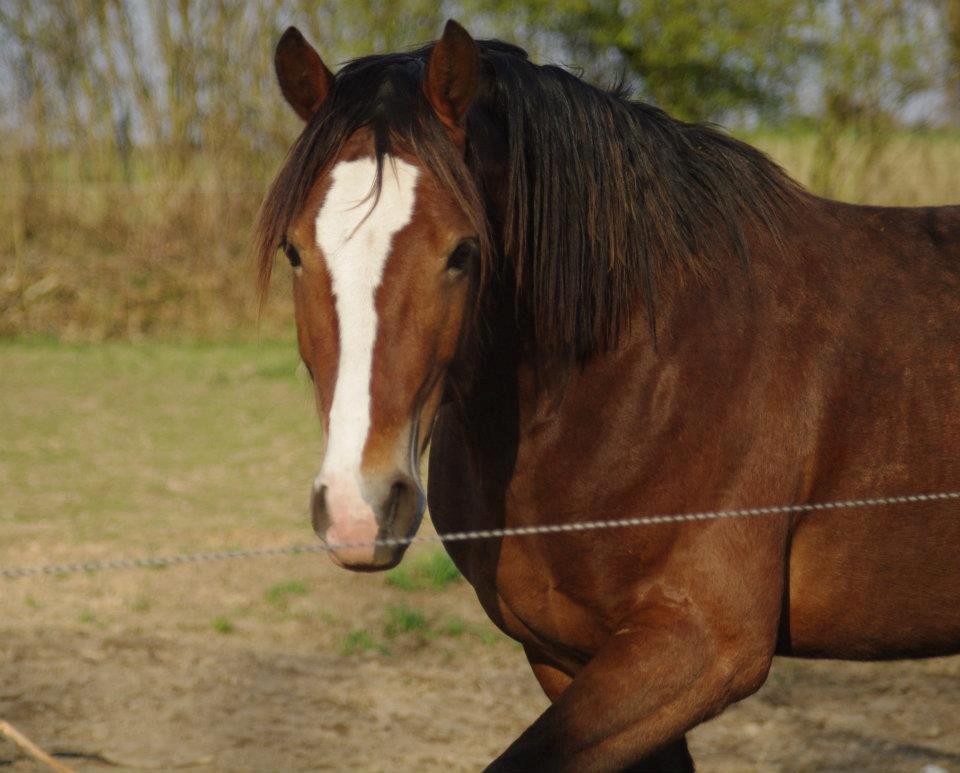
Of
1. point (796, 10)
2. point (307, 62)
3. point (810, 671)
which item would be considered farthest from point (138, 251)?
point (307, 62)

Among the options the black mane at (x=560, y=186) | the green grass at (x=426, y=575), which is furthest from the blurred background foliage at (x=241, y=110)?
the black mane at (x=560, y=186)

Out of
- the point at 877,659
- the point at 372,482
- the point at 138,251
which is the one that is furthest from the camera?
the point at 138,251

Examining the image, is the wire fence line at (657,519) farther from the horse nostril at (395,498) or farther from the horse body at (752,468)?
the horse nostril at (395,498)

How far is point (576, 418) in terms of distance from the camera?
2.41 metres

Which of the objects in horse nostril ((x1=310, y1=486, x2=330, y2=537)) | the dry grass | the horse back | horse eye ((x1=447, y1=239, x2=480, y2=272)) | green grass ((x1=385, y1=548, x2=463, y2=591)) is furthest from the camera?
the dry grass

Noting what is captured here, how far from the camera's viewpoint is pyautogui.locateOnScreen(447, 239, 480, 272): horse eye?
Answer: 6.79 feet

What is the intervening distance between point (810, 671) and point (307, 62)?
3084 millimetres

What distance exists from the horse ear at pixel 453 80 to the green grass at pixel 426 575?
328 cm

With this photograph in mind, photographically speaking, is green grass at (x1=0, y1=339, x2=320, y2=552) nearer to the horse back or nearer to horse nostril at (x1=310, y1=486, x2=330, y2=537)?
the horse back

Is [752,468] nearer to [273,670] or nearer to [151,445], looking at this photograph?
[273,670]

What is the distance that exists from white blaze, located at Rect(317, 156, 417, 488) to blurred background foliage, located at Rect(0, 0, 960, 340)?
11.4 metres

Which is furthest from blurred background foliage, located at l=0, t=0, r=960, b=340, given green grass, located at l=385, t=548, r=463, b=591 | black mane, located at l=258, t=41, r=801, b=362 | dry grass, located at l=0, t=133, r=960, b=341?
black mane, located at l=258, t=41, r=801, b=362

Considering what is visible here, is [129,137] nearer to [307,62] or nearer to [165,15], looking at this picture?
[165,15]

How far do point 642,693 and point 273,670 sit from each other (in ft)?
8.04
